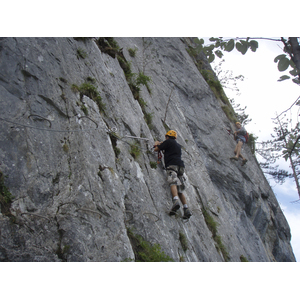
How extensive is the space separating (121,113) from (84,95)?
4.21 ft

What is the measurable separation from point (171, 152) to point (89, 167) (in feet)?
8.80

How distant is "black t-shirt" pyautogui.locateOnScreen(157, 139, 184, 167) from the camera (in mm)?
7117

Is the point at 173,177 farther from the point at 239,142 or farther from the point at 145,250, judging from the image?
the point at 239,142

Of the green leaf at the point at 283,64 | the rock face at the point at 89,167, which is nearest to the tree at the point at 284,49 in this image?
the green leaf at the point at 283,64

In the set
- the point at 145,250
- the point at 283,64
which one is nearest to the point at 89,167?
the point at 145,250

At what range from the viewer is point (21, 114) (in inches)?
212

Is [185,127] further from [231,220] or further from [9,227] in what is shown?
[9,227]

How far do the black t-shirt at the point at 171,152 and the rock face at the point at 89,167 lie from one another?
1.50 ft

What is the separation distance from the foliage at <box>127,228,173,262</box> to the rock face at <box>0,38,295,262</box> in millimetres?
50

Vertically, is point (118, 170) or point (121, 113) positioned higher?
point (121, 113)

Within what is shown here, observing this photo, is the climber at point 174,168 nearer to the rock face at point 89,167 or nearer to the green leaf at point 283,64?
the rock face at point 89,167

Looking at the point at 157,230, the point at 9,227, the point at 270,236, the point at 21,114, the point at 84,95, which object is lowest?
the point at 270,236

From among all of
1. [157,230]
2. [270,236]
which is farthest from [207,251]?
[270,236]

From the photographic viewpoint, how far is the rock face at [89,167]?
14.8 feet
